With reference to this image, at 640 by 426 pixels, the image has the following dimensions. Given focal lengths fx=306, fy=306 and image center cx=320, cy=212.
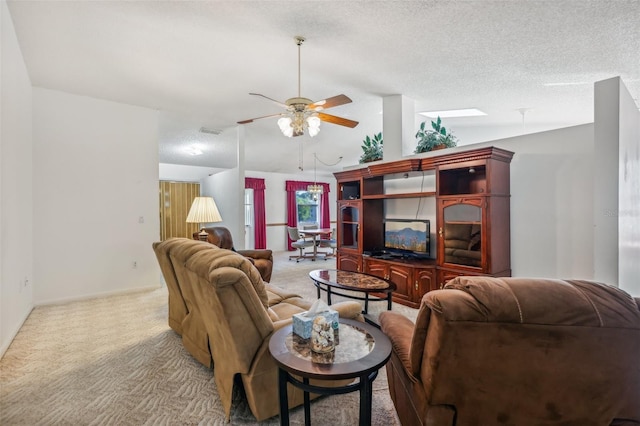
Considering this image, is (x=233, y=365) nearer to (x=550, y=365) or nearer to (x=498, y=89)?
(x=550, y=365)

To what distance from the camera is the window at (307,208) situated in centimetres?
997

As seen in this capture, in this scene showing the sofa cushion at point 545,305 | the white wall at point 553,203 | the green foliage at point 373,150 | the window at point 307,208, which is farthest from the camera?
the window at point 307,208

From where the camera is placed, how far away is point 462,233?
11.6 ft

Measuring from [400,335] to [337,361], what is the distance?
1.41 ft

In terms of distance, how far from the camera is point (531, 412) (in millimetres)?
1136

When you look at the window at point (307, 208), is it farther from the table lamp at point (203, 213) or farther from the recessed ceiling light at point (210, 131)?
the table lamp at point (203, 213)

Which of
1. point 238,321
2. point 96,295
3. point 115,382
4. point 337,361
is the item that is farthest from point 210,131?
point 337,361

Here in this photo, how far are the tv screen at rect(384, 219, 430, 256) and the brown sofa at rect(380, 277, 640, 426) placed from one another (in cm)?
297

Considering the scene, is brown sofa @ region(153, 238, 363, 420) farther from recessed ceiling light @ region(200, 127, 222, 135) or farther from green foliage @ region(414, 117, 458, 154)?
recessed ceiling light @ region(200, 127, 222, 135)

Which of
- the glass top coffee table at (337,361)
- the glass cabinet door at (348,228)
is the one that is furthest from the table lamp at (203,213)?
the glass top coffee table at (337,361)

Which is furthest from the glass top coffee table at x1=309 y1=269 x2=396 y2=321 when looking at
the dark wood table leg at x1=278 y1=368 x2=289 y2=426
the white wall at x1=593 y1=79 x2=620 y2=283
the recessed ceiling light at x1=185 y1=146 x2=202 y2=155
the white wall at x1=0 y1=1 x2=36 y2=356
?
the recessed ceiling light at x1=185 y1=146 x2=202 y2=155

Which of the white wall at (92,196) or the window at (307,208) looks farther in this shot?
the window at (307,208)

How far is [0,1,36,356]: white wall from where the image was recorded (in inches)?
101

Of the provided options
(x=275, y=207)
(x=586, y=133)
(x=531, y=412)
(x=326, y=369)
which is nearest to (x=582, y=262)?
(x=586, y=133)
